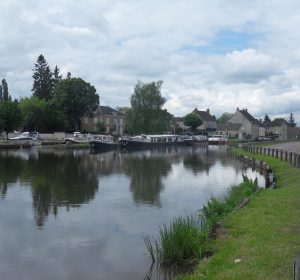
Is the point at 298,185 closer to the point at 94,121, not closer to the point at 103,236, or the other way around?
the point at 103,236

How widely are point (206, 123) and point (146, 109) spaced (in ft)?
222

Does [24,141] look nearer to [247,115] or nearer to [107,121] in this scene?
[107,121]

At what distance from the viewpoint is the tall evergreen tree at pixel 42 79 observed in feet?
354

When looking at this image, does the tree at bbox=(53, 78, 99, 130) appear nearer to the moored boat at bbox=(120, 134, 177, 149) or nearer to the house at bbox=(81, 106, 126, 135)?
the moored boat at bbox=(120, 134, 177, 149)

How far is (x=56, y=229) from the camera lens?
52.4ft

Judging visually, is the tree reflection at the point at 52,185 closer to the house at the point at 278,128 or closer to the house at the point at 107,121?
the house at the point at 107,121

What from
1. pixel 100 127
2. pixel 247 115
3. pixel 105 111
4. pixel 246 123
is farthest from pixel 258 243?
pixel 247 115

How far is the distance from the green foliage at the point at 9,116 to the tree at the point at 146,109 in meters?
31.8

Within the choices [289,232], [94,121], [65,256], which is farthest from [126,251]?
[94,121]

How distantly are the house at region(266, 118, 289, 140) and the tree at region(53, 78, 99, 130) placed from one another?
97.9 m

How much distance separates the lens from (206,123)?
170 m

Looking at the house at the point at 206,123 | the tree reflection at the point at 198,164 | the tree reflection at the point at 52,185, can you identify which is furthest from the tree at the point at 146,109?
the tree reflection at the point at 52,185

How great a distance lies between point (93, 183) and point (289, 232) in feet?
64.7

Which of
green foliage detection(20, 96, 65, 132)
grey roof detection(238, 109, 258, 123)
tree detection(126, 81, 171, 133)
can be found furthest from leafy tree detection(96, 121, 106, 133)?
grey roof detection(238, 109, 258, 123)
